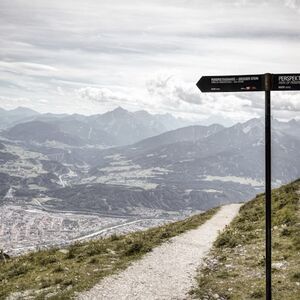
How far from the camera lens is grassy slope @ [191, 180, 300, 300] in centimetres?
1566

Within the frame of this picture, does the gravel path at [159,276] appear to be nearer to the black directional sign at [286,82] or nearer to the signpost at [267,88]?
the signpost at [267,88]

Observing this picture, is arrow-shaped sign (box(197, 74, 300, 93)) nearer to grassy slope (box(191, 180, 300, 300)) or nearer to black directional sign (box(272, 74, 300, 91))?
black directional sign (box(272, 74, 300, 91))

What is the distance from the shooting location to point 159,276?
18547 mm

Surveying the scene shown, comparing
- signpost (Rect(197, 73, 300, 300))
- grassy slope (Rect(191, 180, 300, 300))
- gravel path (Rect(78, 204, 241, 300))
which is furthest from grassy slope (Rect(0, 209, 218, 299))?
signpost (Rect(197, 73, 300, 300))

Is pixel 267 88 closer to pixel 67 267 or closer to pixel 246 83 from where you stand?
pixel 246 83

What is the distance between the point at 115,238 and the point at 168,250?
6076 millimetres

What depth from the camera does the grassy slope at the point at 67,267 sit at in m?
A: 16.9

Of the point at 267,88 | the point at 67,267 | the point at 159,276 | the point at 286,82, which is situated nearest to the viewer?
the point at 286,82

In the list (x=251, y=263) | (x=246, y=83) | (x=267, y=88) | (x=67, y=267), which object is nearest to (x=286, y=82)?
(x=267, y=88)

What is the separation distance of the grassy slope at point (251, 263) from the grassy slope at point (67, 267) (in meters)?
4.44

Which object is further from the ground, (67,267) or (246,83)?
(246,83)

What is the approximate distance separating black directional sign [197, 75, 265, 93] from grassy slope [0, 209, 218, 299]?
9709 mm

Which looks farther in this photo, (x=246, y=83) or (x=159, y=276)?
(x=159, y=276)

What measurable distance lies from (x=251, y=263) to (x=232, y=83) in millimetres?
11443
